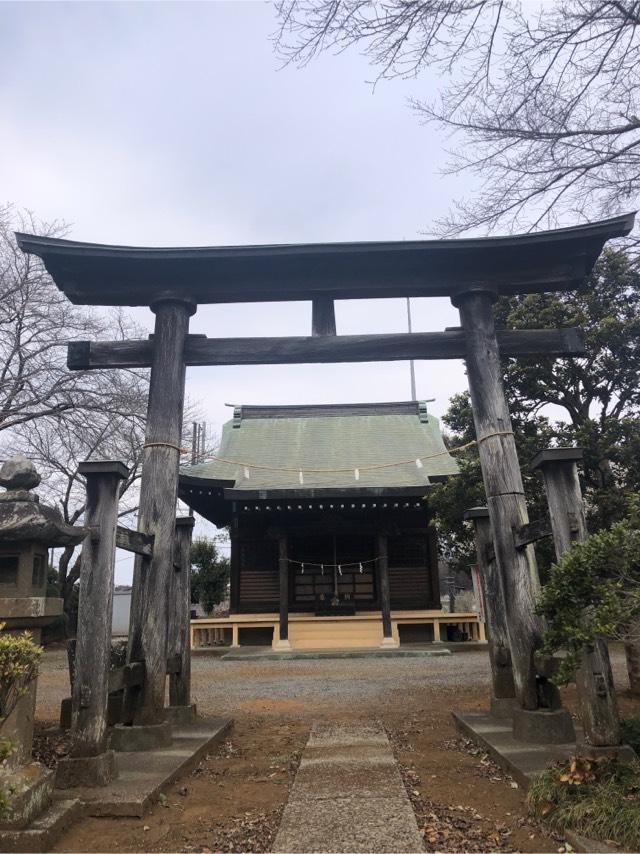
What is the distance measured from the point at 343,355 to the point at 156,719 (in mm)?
3589

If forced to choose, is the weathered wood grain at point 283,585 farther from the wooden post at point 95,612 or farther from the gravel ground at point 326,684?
the wooden post at point 95,612

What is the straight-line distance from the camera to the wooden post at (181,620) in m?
5.53

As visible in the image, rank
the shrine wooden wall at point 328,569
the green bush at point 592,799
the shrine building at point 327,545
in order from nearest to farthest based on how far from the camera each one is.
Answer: the green bush at point 592,799, the shrine building at point 327,545, the shrine wooden wall at point 328,569

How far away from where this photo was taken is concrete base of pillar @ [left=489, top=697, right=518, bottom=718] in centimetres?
521

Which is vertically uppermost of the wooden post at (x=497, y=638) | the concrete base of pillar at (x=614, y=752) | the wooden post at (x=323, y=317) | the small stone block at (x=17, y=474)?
the wooden post at (x=323, y=317)

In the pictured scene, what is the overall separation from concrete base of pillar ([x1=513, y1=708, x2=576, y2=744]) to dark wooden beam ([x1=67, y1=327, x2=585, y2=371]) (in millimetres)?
3180

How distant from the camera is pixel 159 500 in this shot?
5.12 metres

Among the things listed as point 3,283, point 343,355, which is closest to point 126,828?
point 343,355

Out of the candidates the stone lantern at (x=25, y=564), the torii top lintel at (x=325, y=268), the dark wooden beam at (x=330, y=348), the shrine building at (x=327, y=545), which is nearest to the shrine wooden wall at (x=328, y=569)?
the shrine building at (x=327, y=545)

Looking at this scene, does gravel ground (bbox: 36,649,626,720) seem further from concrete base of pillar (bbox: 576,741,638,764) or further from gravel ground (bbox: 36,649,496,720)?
concrete base of pillar (bbox: 576,741,638,764)

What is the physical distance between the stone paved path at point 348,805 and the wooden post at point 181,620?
1.36 metres

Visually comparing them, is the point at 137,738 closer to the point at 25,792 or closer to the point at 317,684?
the point at 25,792

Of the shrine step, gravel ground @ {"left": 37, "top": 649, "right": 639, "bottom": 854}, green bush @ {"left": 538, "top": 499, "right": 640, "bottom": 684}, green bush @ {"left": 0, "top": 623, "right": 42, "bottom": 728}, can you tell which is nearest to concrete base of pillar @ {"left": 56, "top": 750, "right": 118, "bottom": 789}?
the shrine step

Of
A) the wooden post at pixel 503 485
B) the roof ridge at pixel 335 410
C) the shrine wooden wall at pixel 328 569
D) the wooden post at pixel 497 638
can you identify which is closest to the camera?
the wooden post at pixel 503 485
